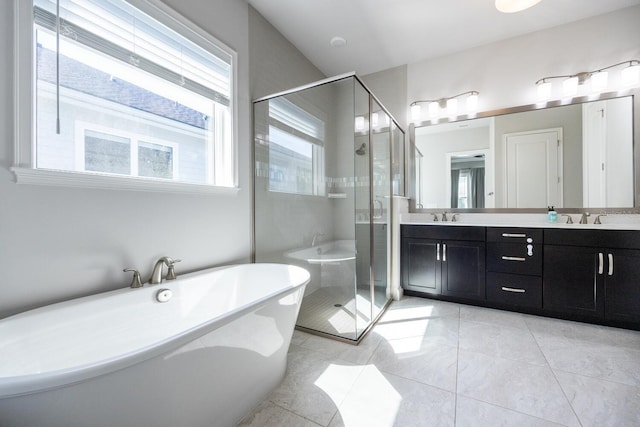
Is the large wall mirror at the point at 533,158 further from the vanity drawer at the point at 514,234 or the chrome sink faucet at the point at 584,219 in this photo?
the vanity drawer at the point at 514,234

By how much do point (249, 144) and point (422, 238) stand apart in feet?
6.44

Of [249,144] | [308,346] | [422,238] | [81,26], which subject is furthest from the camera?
[422,238]

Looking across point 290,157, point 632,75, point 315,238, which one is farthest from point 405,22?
point 315,238

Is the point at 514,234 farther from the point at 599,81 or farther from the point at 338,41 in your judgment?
the point at 338,41

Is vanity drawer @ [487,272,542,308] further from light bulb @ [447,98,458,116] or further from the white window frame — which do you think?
the white window frame

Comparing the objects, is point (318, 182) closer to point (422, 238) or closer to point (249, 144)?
point (249, 144)

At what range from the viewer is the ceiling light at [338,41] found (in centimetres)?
269

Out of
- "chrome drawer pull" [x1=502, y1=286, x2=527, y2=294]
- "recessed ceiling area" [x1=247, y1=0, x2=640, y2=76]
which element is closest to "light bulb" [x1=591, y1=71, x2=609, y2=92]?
"recessed ceiling area" [x1=247, y1=0, x2=640, y2=76]

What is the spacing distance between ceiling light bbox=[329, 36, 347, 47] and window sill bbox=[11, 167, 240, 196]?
1.99 m

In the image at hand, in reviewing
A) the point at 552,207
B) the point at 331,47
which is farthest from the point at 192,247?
the point at 552,207

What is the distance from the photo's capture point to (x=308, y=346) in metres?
1.94

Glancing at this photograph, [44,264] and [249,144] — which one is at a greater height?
[249,144]

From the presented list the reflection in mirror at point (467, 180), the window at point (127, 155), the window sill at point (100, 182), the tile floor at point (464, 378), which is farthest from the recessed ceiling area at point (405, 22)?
the tile floor at point (464, 378)

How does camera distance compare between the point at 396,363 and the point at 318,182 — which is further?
the point at 318,182
